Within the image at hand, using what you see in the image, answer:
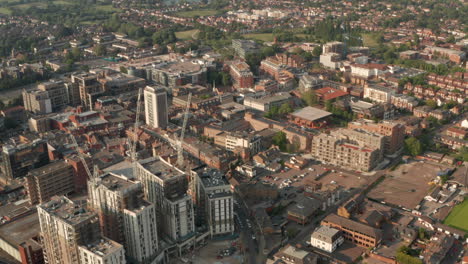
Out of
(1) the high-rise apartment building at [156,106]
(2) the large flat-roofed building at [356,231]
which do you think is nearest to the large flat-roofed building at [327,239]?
(2) the large flat-roofed building at [356,231]

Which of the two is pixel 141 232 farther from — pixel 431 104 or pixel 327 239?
pixel 431 104

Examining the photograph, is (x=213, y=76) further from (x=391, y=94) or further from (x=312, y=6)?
(x=312, y=6)

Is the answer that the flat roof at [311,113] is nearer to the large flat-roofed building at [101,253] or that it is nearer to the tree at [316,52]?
the tree at [316,52]

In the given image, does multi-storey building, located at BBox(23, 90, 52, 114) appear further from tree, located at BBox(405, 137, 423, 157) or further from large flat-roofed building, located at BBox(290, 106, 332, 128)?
tree, located at BBox(405, 137, 423, 157)

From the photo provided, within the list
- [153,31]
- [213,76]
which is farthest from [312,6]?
[213,76]

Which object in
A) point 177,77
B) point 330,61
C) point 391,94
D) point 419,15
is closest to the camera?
point 391,94

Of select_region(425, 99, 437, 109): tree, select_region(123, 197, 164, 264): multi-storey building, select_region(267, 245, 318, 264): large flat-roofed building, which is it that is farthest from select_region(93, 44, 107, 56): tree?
select_region(267, 245, 318, 264): large flat-roofed building
